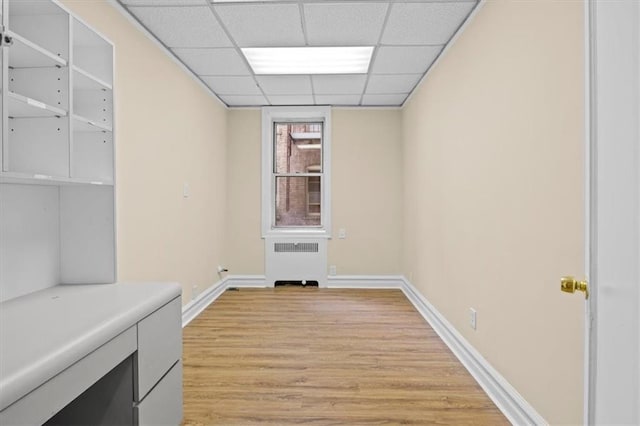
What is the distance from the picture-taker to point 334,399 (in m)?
2.22

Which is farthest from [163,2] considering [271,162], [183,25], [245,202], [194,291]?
[245,202]

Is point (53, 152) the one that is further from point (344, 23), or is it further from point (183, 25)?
point (344, 23)

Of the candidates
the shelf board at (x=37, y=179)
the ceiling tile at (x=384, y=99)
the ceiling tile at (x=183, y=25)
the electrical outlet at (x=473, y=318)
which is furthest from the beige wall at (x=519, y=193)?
the shelf board at (x=37, y=179)

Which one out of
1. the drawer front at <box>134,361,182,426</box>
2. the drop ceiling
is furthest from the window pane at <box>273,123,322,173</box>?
the drawer front at <box>134,361,182,426</box>

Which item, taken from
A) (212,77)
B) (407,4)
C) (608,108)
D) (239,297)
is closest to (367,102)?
(212,77)

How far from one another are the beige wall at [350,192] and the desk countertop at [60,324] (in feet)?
11.0

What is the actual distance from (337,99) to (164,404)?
12.8 ft

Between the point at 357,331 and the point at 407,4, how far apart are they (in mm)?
2538

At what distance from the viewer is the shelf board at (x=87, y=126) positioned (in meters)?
1.69

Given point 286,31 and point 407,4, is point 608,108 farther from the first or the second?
point 286,31

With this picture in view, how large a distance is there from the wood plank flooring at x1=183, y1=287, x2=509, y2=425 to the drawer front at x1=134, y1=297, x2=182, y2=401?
0.48 metres

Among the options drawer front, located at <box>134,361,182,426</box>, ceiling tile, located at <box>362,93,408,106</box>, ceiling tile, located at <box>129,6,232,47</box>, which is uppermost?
ceiling tile, located at <box>362,93,408,106</box>

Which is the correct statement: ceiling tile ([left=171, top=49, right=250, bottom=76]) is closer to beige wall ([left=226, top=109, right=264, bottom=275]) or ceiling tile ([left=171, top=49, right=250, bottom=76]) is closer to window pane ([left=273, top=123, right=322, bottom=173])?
beige wall ([left=226, top=109, right=264, bottom=275])

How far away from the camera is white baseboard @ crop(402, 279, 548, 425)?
6.25ft
